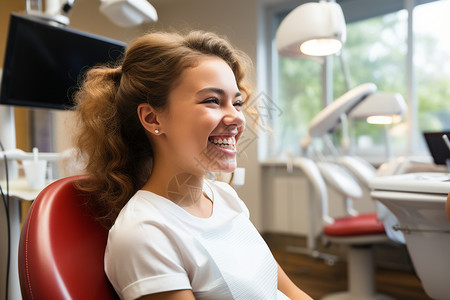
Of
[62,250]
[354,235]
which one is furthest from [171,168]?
[354,235]

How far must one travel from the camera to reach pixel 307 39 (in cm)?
127

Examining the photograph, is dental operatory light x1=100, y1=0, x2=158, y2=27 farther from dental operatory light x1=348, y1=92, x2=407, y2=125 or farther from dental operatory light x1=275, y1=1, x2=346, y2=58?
dental operatory light x1=348, y1=92, x2=407, y2=125

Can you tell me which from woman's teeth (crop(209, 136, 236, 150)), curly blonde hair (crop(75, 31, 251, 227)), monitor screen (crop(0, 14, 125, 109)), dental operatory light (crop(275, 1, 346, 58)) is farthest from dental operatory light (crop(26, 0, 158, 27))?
woman's teeth (crop(209, 136, 236, 150))

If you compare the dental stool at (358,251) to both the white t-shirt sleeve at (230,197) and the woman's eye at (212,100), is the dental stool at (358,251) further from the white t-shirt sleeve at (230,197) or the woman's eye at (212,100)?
the woman's eye at (212,100)

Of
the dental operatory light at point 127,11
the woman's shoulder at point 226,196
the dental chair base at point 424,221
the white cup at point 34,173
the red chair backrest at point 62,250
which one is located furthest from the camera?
the dental operatory light at point 127,11

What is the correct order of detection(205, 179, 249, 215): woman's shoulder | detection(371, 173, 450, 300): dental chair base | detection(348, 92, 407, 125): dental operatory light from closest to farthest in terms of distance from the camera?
1. detection(205, 179, 249, 215): woman's shoulder
2. detection(371, 173, 450, 300): dental chair base
3. detection(348, 92, 407, 125): dental operatory light

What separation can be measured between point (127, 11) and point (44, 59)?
1.25 ft

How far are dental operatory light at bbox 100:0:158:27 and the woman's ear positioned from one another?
892mm

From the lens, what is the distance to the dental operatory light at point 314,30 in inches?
48.8

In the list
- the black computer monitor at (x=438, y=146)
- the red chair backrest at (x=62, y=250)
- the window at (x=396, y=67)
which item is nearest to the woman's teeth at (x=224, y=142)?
the red chair backrest at (x=62, y=250)

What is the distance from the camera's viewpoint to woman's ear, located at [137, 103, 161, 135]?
762 mm

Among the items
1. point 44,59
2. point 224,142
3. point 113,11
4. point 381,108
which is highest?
point 113,11

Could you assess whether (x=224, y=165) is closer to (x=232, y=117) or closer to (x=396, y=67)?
(x=232, y=117)

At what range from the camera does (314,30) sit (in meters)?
1.24
